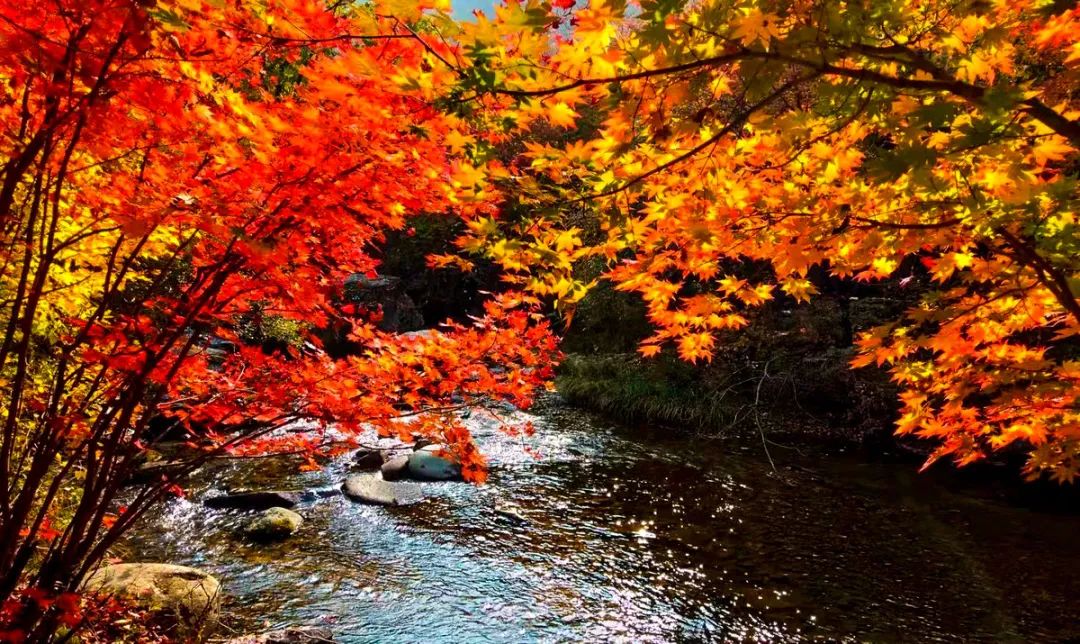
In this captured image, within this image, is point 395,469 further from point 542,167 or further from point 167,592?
point 542,167

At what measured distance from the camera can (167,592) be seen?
4.12 metres

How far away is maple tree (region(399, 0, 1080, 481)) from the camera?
148 centimetres

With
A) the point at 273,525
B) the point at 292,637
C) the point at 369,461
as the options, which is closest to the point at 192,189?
the point at 292,637

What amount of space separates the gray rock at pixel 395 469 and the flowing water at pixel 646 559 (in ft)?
1.44

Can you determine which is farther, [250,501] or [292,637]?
[250,501]

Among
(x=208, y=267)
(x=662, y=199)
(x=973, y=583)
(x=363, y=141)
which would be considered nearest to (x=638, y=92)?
(x=662, y=199)

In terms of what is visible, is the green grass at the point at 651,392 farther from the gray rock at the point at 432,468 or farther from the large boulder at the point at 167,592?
the large boulder at the point at 167,592

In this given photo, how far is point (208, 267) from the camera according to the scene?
2801 millimetres

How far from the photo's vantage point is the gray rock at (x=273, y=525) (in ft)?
19.7

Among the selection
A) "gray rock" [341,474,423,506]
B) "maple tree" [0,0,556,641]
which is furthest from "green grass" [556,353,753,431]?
"maple tree" [0,0,556,641]

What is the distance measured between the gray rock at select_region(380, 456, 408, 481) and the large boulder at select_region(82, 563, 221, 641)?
3422 mm

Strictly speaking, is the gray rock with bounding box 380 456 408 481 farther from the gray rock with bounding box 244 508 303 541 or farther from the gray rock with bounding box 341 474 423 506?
the gray rock with bounding box 244 508 303 541

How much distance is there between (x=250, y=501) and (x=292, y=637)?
2.92m

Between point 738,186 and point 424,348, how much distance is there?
243 cm
